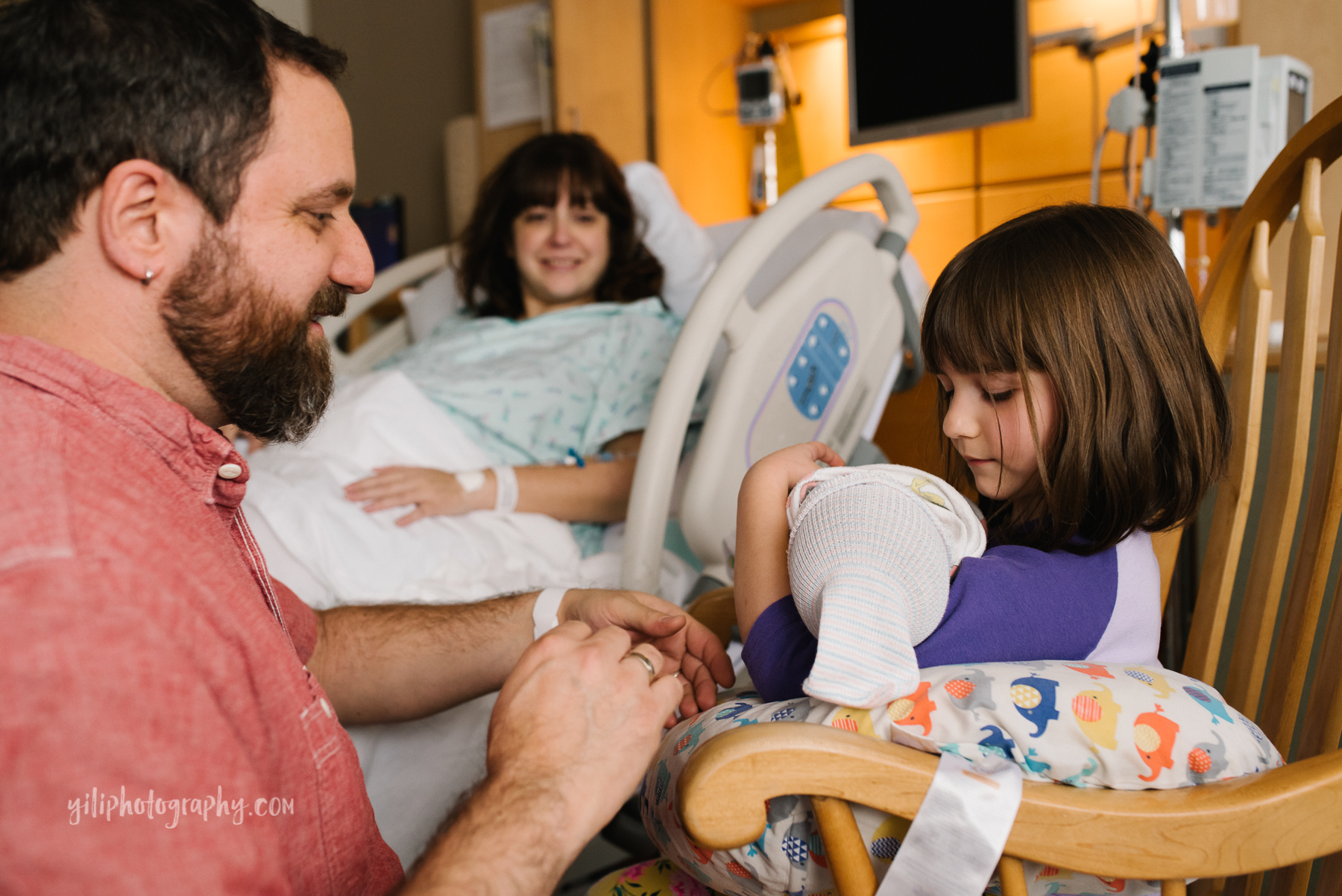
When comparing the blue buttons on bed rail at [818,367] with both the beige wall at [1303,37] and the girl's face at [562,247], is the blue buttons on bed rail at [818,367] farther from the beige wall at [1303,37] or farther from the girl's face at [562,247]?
the beige wall at [1303,37]

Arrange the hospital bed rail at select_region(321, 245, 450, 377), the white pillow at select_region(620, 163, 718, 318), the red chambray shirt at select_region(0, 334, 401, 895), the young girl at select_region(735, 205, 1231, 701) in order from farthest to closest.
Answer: the hospital bed rail at select_region(321, 245, 450, 377) < the white pillow at select_region(620, 163, 718, 318) < the young girl at select_region(735, 205, 1231, 701) < the red chambray shirt at select_region(0, 334, 401, 895)

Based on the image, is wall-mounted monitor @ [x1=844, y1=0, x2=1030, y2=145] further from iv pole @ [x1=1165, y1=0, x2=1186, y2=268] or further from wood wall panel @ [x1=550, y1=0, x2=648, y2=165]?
wood wall panel @ [x1=550, y1=0, x2=648, y2=165]

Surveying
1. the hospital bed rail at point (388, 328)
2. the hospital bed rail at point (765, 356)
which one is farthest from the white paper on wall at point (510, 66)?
the hospital bed rail at point (765, 356)

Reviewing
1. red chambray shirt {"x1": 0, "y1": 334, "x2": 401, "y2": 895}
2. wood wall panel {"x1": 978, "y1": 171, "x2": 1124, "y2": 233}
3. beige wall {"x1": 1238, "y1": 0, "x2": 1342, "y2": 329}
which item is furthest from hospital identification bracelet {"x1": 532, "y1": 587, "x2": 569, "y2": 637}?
wood wall panel {"x1": 978, "y1": 171, "x2": 1124, "y2": 233}

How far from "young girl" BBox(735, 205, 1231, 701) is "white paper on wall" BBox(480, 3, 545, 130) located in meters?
2.94

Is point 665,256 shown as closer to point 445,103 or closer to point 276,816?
point 276,816

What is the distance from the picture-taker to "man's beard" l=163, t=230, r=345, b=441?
29.3 inches

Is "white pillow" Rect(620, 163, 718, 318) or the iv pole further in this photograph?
"white pillow" Rect(620, 163, 718, 318)

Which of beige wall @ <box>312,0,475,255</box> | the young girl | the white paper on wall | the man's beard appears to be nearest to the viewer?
the man's beard

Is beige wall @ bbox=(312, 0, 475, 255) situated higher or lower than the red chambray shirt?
higher

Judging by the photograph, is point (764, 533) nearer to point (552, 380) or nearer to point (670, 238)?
point (552, 380)

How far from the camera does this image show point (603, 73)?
10.3 feet

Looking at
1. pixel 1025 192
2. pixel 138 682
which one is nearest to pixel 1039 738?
pixel 138 682

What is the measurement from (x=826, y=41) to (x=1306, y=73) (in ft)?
5.65
